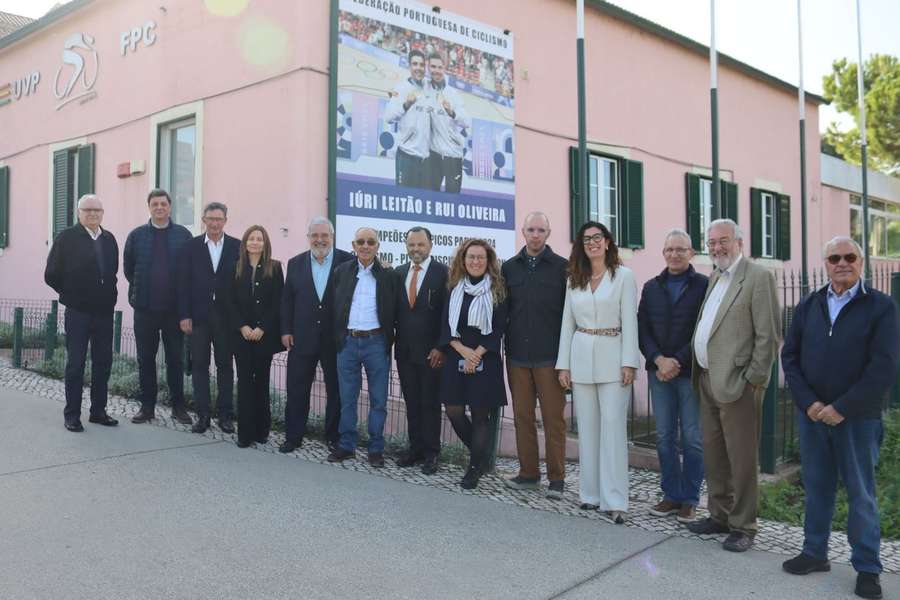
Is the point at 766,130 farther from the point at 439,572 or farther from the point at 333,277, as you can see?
the point at 439,572

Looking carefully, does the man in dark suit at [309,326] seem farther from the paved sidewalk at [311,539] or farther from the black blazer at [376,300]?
the paved sidewalk at [311,539]

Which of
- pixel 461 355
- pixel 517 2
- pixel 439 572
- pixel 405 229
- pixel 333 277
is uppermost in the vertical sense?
pixel 517 2

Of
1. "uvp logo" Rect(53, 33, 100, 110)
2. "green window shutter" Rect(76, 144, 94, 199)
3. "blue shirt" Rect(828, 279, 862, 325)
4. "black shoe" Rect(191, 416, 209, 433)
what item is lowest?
"black shoe" Rect(191, 416, 209, 433)

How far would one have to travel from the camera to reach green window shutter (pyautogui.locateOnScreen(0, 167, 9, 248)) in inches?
570

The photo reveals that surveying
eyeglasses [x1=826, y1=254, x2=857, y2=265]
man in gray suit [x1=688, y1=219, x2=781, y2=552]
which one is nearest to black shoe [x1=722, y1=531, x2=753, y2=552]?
man in gray suit [x1=688, y1=219, x2=781, y2=552]

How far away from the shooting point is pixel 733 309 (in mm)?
4375

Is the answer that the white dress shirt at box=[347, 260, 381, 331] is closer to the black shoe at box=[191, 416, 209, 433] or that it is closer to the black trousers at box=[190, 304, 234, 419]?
the black trousers at box=[190, 304, 234, 419]

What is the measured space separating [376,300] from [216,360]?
170cm

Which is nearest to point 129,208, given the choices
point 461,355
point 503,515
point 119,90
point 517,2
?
point 119,90

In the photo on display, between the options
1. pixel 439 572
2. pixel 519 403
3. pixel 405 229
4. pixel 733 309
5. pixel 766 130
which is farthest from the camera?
pixel 766 130

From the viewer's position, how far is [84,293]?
6.55 meters

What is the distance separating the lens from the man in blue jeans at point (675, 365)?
4809mm

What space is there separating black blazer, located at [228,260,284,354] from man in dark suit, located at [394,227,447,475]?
3.59 feet

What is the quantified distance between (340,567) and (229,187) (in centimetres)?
666
